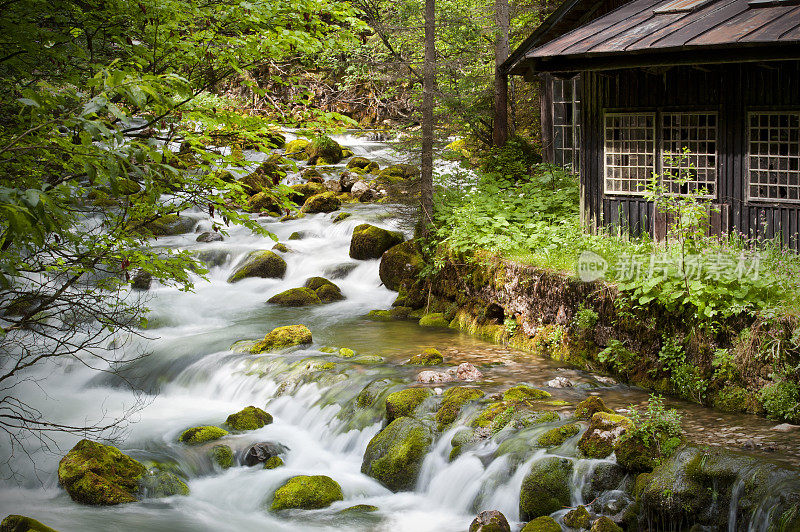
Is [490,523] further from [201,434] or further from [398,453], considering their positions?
[201,434]

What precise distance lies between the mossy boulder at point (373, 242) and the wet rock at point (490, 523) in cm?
1134

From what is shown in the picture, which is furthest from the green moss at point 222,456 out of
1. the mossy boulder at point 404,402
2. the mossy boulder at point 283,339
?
the mossy boulder at point 283,339

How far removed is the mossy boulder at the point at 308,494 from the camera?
813cm

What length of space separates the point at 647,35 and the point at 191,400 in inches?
369

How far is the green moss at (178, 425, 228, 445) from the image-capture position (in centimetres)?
960

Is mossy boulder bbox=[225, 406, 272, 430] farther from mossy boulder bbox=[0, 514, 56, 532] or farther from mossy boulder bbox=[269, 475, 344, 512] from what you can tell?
mossy boulder bbox=[0, 514, 56, 532]

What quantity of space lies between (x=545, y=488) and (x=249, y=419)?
15.2 ft

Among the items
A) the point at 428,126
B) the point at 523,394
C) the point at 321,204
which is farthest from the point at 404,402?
the point at 321,204

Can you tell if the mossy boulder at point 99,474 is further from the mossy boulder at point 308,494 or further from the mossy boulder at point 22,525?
the mossy boulder at point 308,494

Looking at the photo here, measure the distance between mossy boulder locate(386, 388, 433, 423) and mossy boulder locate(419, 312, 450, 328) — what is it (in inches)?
184

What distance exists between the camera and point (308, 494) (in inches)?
323

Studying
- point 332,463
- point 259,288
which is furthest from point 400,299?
point 332,463

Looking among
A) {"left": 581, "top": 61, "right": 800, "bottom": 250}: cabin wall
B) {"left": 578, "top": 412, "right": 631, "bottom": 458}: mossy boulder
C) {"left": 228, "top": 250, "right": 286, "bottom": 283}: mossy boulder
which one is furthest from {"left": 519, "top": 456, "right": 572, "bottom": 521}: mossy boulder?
{"left": 228, "top": 250, "right": 286, "bottom": 283}: mossy boulder

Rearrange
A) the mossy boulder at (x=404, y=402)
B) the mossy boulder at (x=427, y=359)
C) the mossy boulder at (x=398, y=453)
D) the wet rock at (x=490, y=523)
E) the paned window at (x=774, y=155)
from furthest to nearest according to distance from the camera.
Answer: the mossy boulder at (x=427, y=359), the paned window at (x=774, y=155), the mossy boulder at (x=404, y=402), the mossy boulder at (x=398, y=453), the wet rock at (x=490, y=523)
